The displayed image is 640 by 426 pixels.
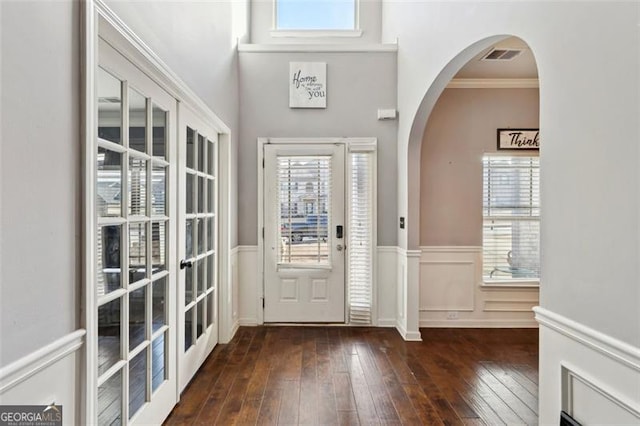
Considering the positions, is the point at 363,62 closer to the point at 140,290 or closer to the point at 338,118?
the point at 338,118

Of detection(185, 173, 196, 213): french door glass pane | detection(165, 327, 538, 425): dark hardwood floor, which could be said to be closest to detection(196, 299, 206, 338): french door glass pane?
detection(165, 327, 538, 425): dark hardwood floor

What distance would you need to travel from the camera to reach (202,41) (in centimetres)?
258

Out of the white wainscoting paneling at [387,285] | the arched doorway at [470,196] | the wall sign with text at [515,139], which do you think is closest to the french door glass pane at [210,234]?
the white wainscoting paneling at [387,285]

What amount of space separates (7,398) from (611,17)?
214 cm

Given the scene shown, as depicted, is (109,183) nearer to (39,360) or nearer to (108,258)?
(108,258)

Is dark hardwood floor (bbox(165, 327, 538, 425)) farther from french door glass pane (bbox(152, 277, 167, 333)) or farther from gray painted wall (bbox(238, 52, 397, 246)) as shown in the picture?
gray painted wall (bbox(238, 52, 397, 246))

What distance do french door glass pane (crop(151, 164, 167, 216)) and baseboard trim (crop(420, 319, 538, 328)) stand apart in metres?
2.95

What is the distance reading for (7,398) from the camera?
97cm

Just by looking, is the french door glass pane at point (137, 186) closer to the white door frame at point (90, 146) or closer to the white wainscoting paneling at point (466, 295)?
the white door frame at point (90, 146)

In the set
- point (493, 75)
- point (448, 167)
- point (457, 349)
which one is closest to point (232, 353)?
point (457, 349)

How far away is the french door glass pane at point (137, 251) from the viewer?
1720 mm

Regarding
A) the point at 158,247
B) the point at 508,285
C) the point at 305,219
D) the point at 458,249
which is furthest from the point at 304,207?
the point at 508,285
